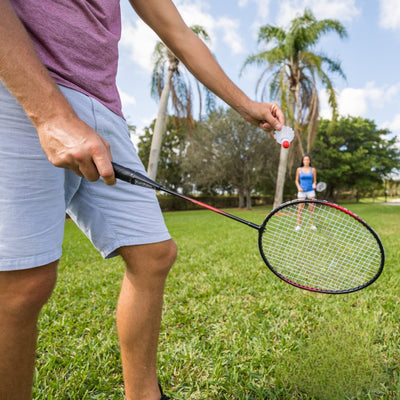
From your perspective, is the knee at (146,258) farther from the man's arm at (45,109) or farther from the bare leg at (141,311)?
the man's arm at (45,109)

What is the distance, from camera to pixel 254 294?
9.48 ft

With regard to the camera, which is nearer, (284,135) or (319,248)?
(284,135)

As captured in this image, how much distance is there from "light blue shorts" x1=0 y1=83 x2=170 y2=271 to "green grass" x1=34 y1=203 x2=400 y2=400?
3.14 feet

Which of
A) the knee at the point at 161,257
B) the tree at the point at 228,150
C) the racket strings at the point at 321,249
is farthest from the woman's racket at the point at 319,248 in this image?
the tree at the point at 228,150

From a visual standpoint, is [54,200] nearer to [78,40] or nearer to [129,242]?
[129,242]

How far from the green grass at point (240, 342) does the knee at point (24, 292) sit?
36.3 inches

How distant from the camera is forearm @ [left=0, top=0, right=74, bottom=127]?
0.72 m

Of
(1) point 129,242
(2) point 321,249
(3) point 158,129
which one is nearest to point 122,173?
(1) point 129,242

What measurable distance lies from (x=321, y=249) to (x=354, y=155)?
101 ft

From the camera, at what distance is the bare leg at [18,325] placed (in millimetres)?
829

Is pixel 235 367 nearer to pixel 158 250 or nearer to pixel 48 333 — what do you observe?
pixel 158 250

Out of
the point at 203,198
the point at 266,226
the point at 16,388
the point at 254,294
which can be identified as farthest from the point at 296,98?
the point at 203,198

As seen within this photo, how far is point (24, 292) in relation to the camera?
85 cm

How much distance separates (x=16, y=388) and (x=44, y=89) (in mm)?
808
